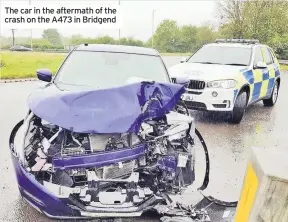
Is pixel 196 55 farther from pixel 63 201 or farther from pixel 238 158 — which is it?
pixel 63 201

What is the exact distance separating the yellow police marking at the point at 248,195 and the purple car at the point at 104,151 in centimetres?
94

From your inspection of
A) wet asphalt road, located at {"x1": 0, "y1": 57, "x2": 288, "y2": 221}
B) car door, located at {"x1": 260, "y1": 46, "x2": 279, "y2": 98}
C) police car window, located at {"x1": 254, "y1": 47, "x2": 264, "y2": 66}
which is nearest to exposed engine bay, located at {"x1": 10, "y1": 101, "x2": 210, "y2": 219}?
wet asphalt road, located at {"x1": 0, "y1": 57, "x2": 288, "y2": 221}

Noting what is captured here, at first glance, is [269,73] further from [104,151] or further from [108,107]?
[104,151]

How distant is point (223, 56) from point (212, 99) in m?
1.74

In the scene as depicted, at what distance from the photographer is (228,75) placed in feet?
26.3

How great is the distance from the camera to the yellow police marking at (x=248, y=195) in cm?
241

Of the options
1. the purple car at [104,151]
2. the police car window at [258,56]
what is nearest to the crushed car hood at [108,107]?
the purple car at [104,151]

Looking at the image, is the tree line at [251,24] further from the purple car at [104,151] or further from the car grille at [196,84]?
the purple car at [104,151]

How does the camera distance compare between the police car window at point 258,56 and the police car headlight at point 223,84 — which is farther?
the police car window at point 258,56

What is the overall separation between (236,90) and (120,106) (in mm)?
4874

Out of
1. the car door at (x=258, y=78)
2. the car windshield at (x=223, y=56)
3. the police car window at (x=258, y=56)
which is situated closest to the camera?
the car door at (x=258, y=78)

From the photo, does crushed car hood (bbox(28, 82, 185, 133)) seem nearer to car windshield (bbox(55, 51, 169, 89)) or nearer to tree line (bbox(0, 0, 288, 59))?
car windshield (bbox(55, 51, 169, 89))

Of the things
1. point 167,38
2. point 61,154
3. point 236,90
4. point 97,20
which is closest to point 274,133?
point 236,90

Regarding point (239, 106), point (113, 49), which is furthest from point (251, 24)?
point (113, 49)
